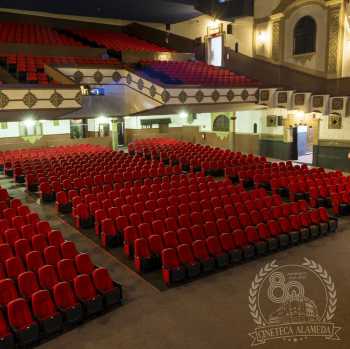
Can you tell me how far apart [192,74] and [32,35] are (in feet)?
26.5

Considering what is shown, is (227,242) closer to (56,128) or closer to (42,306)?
(42,306)

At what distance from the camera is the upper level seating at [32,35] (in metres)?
17.3

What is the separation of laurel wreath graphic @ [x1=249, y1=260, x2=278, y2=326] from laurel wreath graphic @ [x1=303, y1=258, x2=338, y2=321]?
637 mm

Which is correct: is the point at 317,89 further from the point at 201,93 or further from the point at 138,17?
the point at 138,17

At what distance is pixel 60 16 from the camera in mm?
21156

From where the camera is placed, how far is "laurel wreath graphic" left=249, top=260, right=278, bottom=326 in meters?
5.07

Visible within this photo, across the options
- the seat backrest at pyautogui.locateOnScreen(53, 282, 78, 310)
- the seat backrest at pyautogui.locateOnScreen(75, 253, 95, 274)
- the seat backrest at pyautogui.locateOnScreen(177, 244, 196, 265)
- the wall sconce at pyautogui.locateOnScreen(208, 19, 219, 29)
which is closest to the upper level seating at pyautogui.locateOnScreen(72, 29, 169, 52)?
the wall sconce at pyautogui.locateOnScreen(208, 19, 219, 29)

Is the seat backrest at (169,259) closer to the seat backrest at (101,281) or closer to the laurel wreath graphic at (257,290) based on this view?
the seat backrest at (101,281)

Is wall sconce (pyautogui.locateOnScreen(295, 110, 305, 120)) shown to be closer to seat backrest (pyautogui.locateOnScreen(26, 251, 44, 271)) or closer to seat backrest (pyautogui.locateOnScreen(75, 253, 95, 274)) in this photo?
seat backrest (pyautogui.locateOnScreen(75, 253, 95, 274))

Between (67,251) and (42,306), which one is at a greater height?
(67,251)

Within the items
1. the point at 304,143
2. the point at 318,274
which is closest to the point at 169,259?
the point at 318,274

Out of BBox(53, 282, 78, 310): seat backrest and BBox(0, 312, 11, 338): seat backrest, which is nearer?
BBox(0, 312, 11, 338): seat backrest

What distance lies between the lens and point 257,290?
5793mm

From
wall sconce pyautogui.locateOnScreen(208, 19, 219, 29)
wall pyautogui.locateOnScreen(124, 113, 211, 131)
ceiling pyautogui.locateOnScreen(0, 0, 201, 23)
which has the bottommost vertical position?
wall pyautogui.locateOnScreen(124, 113, 211, 131)
